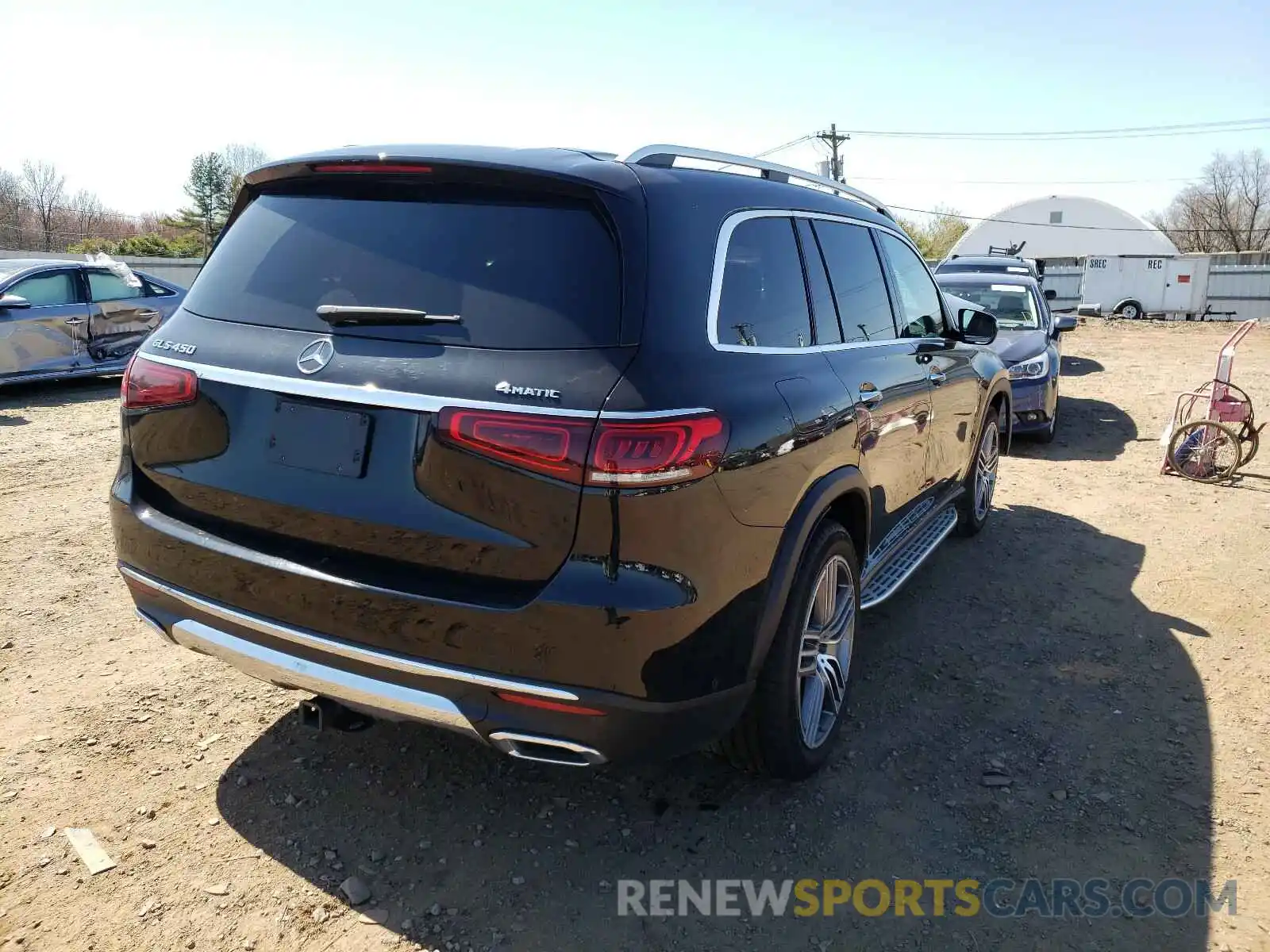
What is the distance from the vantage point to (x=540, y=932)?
2.42 meters

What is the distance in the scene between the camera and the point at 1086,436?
9977mm

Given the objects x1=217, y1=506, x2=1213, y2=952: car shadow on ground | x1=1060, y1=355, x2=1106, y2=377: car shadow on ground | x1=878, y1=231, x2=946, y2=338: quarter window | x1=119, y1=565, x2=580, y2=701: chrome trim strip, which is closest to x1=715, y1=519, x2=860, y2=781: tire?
x1=217, y1=506, x2=1213, y2=952: car shadow on ground

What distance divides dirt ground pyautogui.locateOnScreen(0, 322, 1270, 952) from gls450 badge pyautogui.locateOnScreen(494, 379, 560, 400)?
143 cm

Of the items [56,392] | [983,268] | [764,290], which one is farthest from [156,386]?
[983,268]

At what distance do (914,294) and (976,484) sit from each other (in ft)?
5.83

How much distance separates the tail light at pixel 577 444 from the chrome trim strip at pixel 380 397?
0.01 metres

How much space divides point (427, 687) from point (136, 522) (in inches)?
44.5

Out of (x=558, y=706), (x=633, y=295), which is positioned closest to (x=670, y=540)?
(x=558, y=706)

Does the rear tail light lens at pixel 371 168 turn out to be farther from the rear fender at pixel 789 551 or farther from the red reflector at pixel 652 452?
the rear fender at pixel 789 551

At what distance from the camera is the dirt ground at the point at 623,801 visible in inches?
97.2

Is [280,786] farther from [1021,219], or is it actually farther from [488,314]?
[1021,219]

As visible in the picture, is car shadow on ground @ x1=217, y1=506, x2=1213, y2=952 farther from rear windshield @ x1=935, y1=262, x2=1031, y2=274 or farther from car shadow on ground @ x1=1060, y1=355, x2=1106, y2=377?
car shadow on ground @ x1=1060, y1=355, x2=1106, y2=377

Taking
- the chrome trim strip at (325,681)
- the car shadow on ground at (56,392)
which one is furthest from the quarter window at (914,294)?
the car shadow on ground at (56,392)

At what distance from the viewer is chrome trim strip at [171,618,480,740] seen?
2.27 metres
